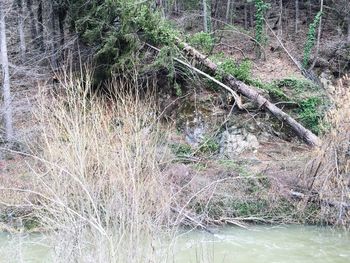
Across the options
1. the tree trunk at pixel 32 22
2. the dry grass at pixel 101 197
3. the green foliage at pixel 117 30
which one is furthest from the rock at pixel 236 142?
the tree trunk at pixel 32 22

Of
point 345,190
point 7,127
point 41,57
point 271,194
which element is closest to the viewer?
point 345,190

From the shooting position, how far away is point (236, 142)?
53.9 feet

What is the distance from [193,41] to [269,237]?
31.9ft

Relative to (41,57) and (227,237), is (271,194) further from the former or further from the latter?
(41,57)

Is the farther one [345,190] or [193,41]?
[193,41]

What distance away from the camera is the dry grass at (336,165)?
1111 centimetres

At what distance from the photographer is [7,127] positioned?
52.1ft

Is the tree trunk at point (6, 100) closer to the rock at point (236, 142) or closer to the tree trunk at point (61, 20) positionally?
the tree trunk at point (61, 20)

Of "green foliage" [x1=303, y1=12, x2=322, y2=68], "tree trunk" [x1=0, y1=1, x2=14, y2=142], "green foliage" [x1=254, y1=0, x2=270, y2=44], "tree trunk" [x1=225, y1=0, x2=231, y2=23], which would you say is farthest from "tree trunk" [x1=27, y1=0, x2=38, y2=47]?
"green foliage" [x1=303, y1=12, x2=322, y2=68]

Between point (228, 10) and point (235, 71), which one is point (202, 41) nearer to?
point (235, 71)

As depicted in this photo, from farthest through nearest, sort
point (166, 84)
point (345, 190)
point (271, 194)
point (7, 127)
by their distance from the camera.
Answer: point (166, 84) → point (7, 127) → point (271, 194) → point (345, 190)

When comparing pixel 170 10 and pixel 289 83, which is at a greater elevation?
pixel 170 10

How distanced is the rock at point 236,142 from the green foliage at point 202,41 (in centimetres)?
391

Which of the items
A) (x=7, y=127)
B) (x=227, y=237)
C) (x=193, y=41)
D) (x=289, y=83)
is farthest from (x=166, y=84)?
(x=227, y=237)
